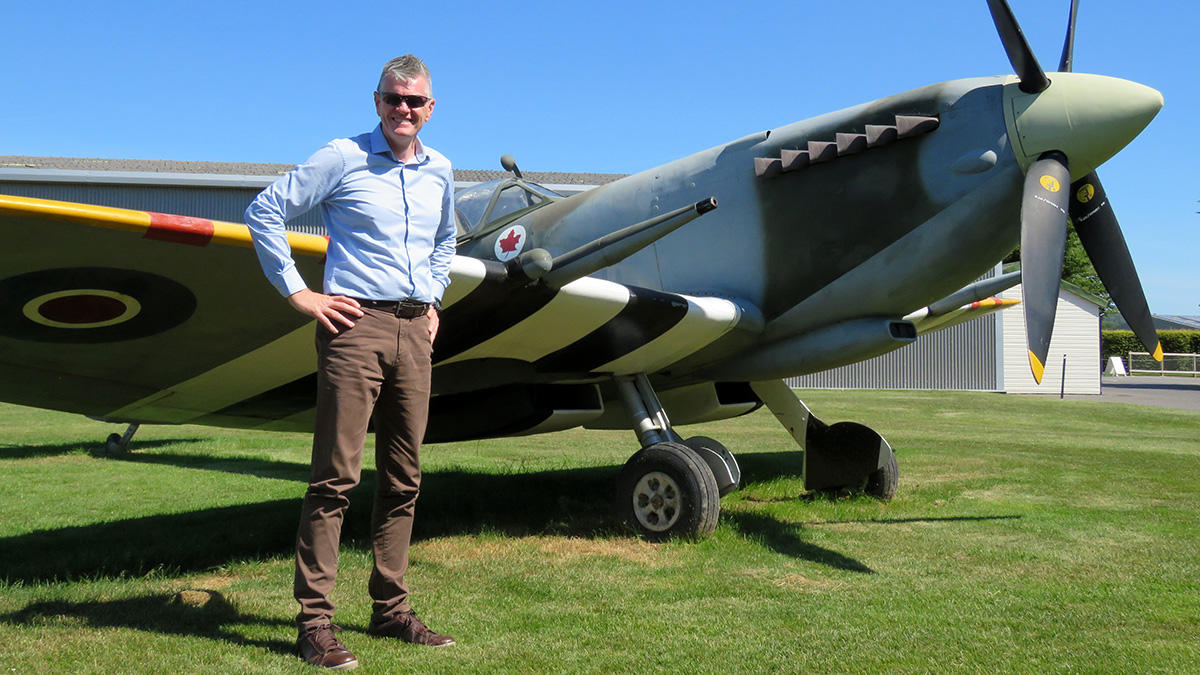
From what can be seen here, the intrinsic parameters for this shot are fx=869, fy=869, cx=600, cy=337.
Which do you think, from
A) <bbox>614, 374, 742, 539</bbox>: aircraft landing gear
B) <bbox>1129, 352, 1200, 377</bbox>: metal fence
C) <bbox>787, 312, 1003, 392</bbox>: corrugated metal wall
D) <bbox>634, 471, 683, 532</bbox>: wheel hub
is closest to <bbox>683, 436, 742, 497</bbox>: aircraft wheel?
<bbox>614, 374, 742, 539</bbox>: aircraft landing gear

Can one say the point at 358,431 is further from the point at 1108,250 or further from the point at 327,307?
the point at 1108,250

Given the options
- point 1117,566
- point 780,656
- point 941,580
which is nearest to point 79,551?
point 780,656

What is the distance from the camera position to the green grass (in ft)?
8.96

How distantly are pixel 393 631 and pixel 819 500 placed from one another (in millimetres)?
4013

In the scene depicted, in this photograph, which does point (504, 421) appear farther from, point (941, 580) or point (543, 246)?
point (941, 580)

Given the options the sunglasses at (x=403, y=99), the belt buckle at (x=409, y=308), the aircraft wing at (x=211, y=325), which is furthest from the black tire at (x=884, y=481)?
the sunglasses at (x=403, y=99)

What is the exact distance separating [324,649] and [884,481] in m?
4.63

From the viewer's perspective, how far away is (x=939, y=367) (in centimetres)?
2908

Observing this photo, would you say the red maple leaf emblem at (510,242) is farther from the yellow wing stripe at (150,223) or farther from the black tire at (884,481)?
the black tire at (884,481)

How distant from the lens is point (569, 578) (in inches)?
151

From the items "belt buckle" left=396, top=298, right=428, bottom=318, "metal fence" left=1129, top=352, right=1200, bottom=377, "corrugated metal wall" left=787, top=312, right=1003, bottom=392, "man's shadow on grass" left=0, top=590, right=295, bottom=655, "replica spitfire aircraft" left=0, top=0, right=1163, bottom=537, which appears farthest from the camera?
"metal fence" left=1129, top=352, right=1200, bottom=377

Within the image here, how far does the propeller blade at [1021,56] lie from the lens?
413cm

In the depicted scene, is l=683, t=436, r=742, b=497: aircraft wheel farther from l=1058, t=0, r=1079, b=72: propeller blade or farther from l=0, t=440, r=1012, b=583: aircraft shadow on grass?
l=1058, t=0, r=1079, b=72: propeller blade

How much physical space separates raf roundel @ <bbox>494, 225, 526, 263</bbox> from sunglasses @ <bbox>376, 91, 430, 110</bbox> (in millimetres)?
3014
